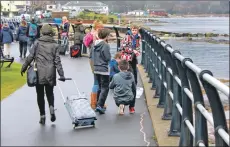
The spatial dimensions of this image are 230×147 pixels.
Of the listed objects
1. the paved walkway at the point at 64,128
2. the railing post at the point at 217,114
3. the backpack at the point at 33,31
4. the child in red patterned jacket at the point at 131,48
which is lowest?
the paved walkway at the point at 64,128

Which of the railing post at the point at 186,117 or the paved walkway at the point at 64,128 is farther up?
the railing post at the point at 186,117

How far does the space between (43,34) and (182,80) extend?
279 cm

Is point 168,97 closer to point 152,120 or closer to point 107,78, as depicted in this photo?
point 152,120

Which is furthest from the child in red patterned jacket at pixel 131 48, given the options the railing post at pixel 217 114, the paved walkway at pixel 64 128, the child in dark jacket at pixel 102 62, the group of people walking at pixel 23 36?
the group of people walking at pixel 23 36

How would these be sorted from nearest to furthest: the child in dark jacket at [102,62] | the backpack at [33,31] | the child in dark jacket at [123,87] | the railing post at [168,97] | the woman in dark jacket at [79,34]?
the railing post at [168,97], the child in dark jacket at [123,87], the child in dark jacket at [102,62], the backpack at [33,31], the woman in dark jacket at [79,34]

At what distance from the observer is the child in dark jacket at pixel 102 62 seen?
10.1 m

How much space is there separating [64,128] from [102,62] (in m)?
1.85

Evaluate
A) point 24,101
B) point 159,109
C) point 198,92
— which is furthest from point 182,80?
point 24,101

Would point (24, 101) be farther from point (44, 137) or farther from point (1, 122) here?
point (44, 137)

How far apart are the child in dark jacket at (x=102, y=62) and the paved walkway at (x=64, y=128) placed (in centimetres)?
30

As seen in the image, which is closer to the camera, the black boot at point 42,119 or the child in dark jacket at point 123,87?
the black boot at point 42,119

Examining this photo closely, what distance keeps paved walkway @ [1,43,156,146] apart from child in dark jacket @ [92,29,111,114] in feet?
0.99

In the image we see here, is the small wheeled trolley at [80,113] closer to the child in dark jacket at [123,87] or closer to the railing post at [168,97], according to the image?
the child in dark jacket at [123,87]

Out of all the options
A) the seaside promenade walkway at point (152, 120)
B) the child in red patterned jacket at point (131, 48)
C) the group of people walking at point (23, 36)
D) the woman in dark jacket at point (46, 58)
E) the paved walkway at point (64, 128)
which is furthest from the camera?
the group of people walking at point (23, 36)
